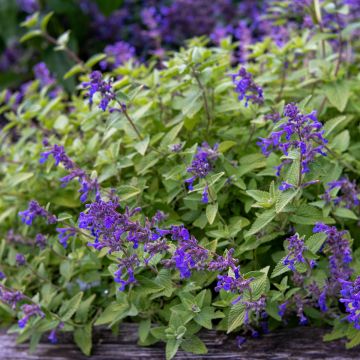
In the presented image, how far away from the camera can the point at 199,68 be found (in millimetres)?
2299

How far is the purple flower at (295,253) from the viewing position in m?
1.72

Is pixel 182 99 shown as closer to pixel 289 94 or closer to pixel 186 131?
pixel 186 131

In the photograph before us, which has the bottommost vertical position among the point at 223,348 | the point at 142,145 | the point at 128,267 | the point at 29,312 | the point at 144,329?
the point at 223,348

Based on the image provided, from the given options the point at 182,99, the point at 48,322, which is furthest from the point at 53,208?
the point at 182,99

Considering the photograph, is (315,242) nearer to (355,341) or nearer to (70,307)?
(355,341)

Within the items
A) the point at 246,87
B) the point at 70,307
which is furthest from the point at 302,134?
the point at 70,307

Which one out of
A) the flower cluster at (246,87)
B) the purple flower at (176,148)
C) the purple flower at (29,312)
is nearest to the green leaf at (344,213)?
the flower cluster at (246,87)

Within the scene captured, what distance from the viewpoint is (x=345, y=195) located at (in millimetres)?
2051

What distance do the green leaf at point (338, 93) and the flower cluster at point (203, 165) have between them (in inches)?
22.6

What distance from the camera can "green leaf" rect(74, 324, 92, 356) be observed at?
2.24 metres

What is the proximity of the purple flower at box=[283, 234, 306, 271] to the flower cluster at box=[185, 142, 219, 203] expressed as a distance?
31cm

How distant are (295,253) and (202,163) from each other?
0.40 metres

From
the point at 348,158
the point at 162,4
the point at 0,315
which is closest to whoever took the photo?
the point at 348,158

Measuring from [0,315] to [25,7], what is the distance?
10.4 feet
